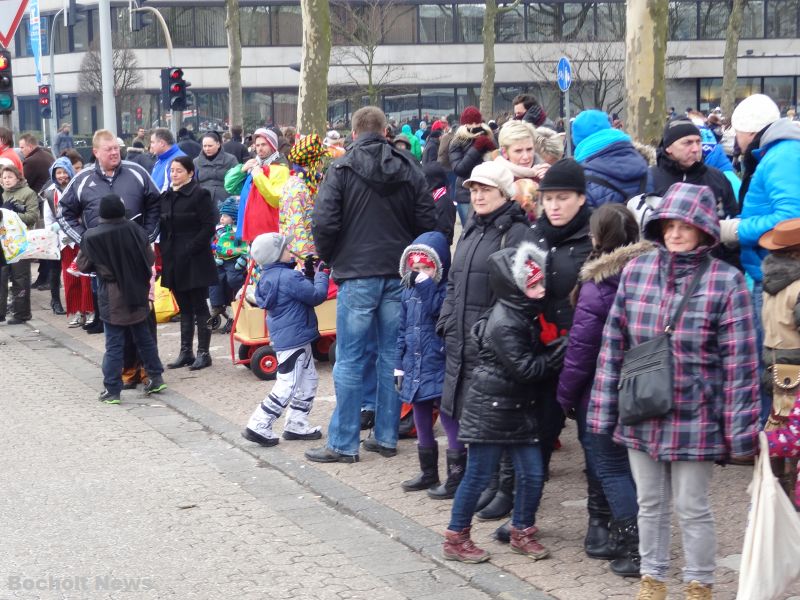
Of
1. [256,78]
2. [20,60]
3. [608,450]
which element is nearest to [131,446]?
[608,450]

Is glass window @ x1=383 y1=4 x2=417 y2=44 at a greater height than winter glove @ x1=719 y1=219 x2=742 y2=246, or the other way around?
glass window @ x1=383 y1=4 x2=417 y2=44

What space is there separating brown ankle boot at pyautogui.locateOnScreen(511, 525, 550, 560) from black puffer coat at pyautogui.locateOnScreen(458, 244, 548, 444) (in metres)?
0.50

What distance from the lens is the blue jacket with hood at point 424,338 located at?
7.25 metres

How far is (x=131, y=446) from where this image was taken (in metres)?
8.82

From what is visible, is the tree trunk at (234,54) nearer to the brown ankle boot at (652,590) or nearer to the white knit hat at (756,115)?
the white knit hat at (756,115)

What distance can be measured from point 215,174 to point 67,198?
9.02 ft

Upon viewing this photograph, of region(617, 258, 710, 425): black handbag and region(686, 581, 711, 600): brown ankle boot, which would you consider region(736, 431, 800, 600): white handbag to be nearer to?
region(686, 581, 711, 600): brown ankle boot

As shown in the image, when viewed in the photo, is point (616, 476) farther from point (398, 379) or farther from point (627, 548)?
point (398, 379)

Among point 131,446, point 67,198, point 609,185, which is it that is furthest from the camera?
point 67,198

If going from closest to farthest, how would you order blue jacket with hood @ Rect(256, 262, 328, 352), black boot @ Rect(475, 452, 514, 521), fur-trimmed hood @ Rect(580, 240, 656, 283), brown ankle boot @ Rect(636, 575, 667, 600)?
1. brown ankle boot @ Rect(636, 575, 667, 600)
2. fur-trimmed hood @ Rect(580, 240, 656, 283)
3. black boot @ Rect(475, 452, 514, 521)
4. blue jacket with hood @ Rect(256, 262, 328, 352)

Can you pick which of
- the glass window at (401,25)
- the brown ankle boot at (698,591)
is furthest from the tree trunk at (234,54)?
the brown ankle boot at (698,591)

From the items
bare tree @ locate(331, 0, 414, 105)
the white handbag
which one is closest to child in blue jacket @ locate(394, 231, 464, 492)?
the white handbag

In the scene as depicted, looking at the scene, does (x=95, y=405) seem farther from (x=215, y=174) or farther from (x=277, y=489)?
(x=215, y=174)

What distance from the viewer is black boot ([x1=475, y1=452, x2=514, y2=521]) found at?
269 inches
